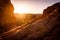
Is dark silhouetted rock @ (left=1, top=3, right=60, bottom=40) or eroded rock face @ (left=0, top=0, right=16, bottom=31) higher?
eroded rock face @ (left=0, top=0, right=16, bottom=31)

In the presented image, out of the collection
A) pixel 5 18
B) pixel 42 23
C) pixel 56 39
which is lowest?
pixel 56 39

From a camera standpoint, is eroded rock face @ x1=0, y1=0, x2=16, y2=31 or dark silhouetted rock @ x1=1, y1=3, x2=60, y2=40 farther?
eroded rock face @ x1=0, y1=0, x2=16, y2=31

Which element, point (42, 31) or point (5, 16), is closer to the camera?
point (42, 31)

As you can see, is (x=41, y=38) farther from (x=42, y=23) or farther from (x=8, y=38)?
(x=8, y=38)

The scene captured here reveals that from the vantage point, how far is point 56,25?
498 cm

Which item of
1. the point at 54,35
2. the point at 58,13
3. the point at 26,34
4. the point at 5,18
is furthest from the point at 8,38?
the point at 5,18

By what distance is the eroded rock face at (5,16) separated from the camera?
8655mm

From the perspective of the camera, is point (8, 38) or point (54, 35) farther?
point (8, 38)

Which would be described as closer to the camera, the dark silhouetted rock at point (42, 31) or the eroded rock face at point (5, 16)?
the dark silhouetted rock at point (42, 31)

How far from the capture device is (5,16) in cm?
887

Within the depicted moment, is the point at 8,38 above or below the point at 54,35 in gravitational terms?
above

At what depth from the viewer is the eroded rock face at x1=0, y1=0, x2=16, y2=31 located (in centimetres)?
866

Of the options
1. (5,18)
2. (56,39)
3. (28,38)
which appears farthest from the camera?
(5,18)

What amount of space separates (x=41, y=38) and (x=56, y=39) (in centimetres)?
47
